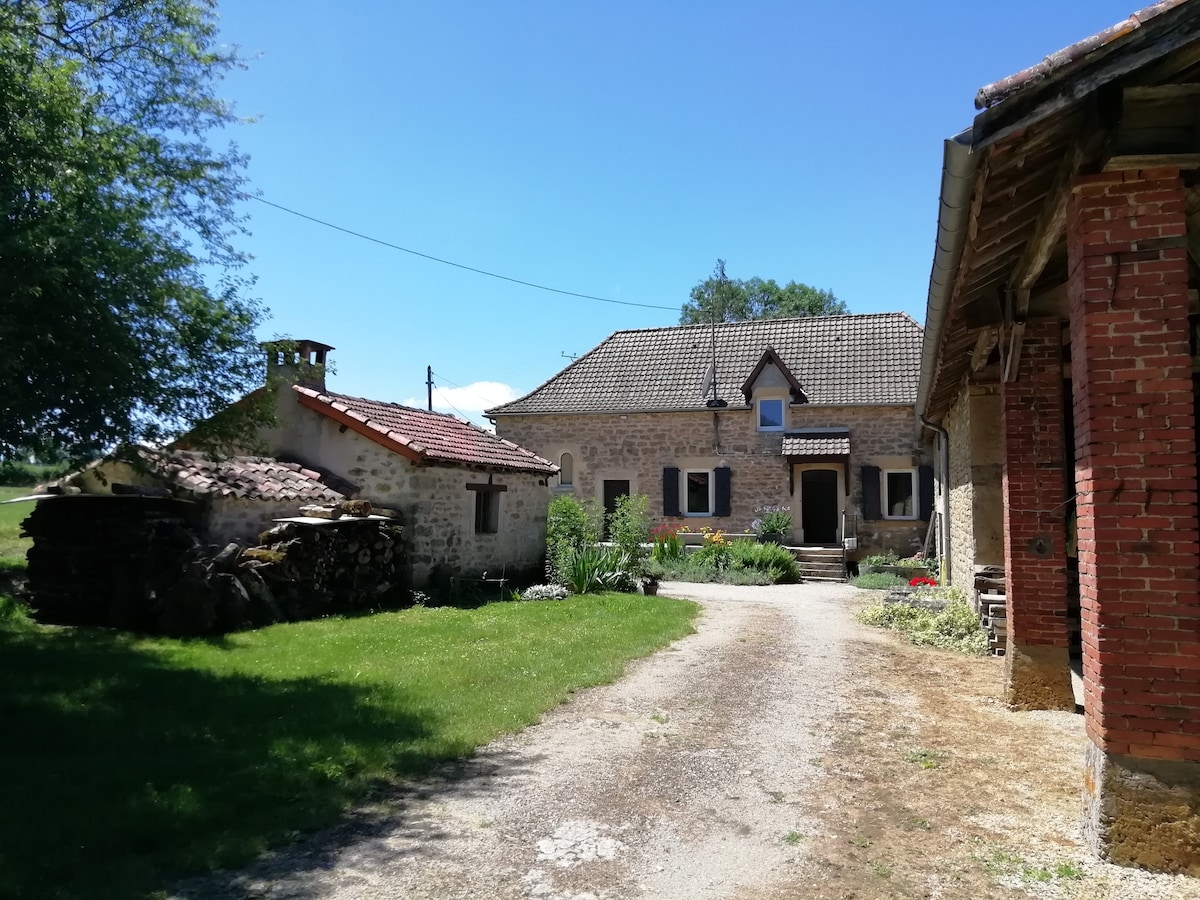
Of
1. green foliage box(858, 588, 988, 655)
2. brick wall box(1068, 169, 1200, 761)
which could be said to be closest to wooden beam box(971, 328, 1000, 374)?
brick wall box(1068, 169, 1200, 761)

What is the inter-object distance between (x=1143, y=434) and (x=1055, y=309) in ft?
10.1

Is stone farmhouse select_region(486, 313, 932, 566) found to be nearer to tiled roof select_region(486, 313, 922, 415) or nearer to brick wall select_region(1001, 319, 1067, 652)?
tiled roof select_region(486, 313, 922, 415)

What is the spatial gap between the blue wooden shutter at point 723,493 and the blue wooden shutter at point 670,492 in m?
1.13

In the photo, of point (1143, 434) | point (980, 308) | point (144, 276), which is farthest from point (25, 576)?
point (1143, 434)

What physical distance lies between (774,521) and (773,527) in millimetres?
189

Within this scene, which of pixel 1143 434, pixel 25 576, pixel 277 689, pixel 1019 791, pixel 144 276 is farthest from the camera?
pixel 25 576

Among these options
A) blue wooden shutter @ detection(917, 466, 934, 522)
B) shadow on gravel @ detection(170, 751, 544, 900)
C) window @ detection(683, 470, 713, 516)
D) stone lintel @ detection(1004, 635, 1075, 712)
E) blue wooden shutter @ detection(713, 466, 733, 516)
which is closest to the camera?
shadow on gravel @ detection(170, 751, 544, 900)

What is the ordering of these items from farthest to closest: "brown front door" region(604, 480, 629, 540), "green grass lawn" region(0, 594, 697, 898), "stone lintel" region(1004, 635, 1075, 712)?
"brown front door" region(604, 480, 629, 540), "stone lintel" region(1004, 635, 1075, 712), "green grass lawn" region(0, 594, 697, 898)

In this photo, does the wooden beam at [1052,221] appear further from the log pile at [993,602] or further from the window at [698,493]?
the window at [698,493]

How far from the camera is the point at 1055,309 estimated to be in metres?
6.65

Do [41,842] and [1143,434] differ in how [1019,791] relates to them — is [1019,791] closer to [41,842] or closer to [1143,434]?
[1143,434]

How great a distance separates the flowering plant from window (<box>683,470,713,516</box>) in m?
1.60

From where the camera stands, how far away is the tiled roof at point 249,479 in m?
11.4

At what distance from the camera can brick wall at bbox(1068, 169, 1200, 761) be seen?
3.85 m
